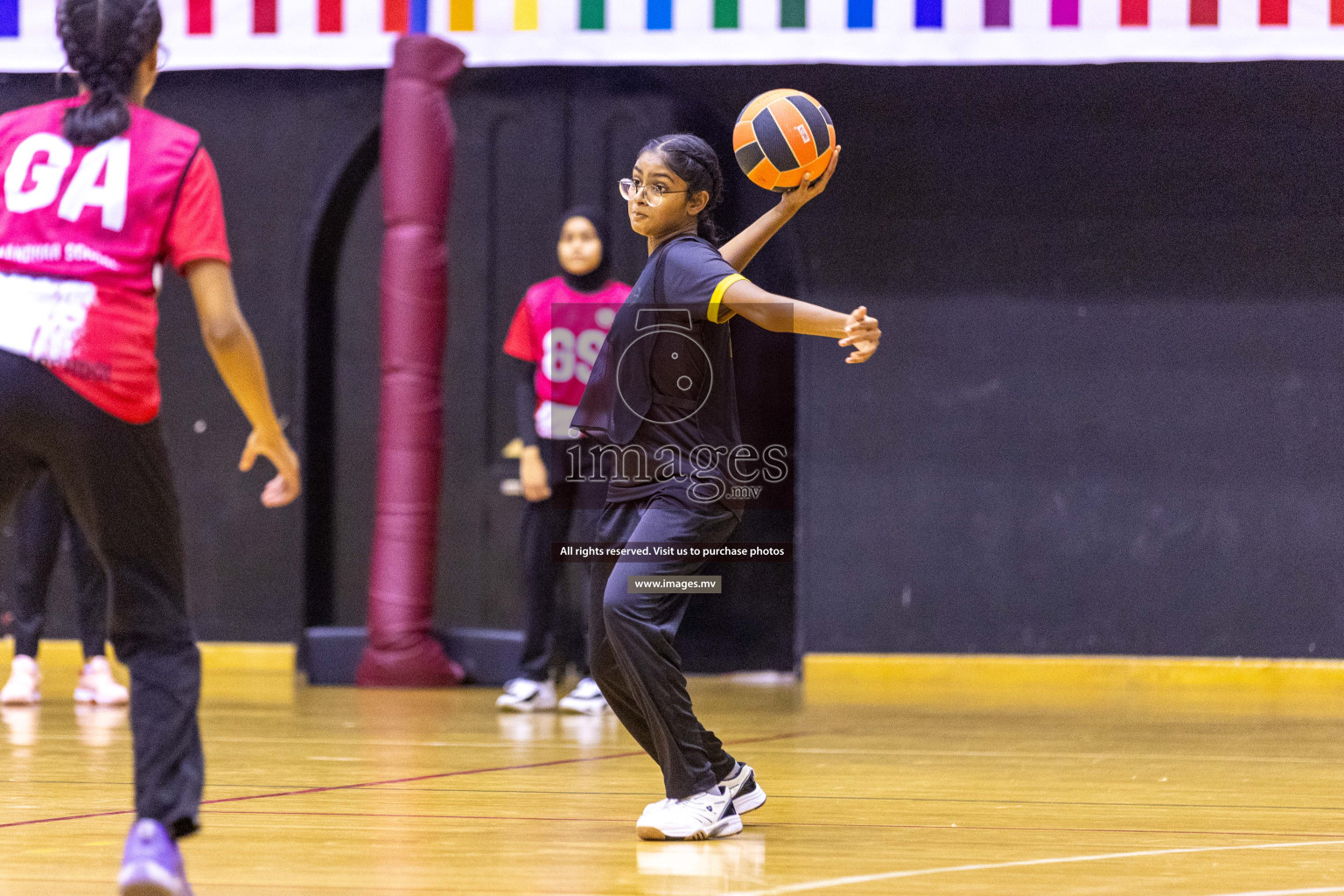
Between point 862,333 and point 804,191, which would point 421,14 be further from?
point 862,333

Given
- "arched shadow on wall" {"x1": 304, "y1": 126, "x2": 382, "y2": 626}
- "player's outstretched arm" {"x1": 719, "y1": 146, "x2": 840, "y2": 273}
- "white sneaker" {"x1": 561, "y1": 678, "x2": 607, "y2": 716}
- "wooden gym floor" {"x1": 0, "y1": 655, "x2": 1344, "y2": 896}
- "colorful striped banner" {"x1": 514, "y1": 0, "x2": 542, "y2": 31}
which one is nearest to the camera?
"wooden gym floor" {"x1": 0, "y1": 655, "x2": 1344, "y2": 896}

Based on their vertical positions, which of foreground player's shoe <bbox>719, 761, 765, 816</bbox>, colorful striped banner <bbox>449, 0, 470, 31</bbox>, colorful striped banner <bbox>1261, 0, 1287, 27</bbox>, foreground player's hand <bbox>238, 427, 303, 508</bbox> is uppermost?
colorful striped banner <bbox>449, 0, 470, 31</bbox>

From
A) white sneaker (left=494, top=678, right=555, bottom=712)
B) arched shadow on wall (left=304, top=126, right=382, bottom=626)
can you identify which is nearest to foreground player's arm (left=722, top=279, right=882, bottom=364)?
white sneaker (left=494, top=678, right=555, bottom=712)

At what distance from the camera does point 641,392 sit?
10.4 feet

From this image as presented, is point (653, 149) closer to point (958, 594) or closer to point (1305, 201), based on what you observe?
point (958, 594)

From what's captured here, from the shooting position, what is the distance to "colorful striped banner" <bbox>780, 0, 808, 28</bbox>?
19.5 ft

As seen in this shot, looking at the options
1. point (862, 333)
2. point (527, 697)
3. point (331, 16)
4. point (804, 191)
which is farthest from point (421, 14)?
point (862, 333)

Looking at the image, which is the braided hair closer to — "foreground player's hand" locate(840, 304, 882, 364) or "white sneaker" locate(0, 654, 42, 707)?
"foreground player's hand" locate(840, 304, 882, 364)

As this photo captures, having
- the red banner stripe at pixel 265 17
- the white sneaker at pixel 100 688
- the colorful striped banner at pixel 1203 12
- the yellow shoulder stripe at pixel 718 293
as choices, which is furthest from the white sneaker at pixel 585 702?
the colorful striped banner at pixel 1203 12

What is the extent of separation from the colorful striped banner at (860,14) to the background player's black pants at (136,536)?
4.22 m

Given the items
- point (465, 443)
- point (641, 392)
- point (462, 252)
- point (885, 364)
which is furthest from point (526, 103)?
point (641, 392)

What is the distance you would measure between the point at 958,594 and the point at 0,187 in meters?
4.73

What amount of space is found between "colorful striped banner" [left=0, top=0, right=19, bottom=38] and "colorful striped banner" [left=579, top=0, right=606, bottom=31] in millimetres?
2373

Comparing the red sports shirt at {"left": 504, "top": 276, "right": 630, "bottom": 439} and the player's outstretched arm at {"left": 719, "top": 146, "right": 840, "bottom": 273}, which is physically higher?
the player's outstretched arm at {"left": 719, "top": 146, "right": 840, "bottom": 273}
